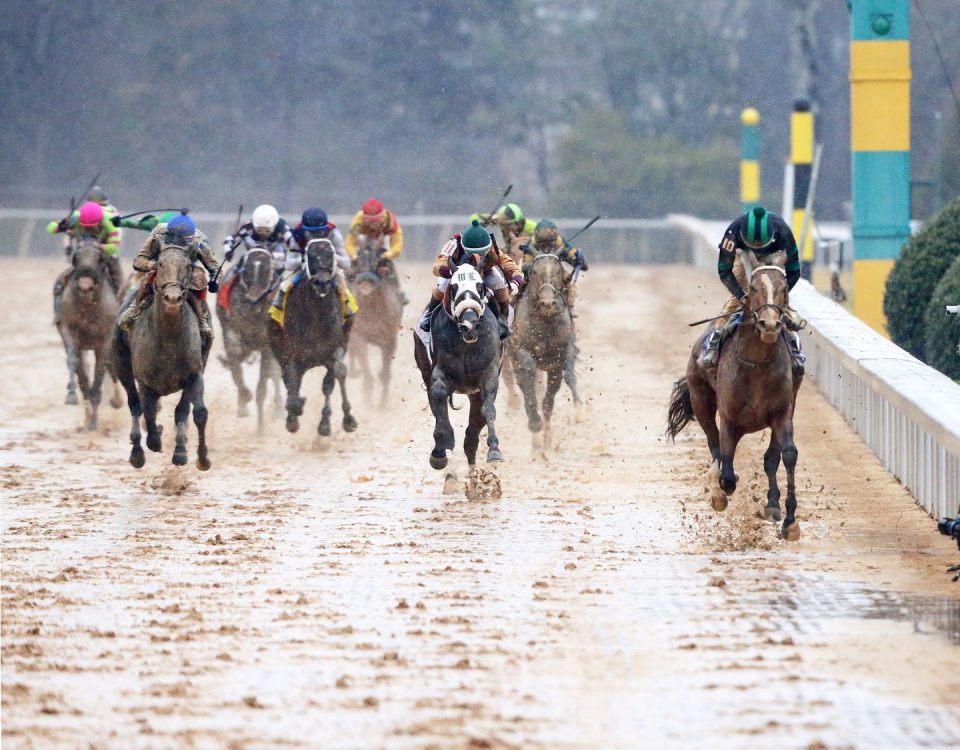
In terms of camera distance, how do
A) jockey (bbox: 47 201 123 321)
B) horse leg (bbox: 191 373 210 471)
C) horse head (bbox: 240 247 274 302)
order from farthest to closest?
horse head (bbox: 240 247 274 302), jockey (bbox: 47 201 123 321), horse leg (bbox: 191 373 210 471)

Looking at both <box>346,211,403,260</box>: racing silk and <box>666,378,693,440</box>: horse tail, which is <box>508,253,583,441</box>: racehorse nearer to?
<box>666,378,693,440</box>: horse tail

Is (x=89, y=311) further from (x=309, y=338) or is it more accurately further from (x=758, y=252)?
(x=758, y=252)

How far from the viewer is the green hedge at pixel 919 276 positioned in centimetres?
1453

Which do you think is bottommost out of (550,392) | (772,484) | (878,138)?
(772,484)

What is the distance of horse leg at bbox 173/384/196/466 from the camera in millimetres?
11898

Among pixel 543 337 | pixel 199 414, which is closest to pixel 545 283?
pixel 543 337

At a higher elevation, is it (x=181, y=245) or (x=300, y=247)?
(x=181, y=245)

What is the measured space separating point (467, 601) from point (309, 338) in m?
6.51

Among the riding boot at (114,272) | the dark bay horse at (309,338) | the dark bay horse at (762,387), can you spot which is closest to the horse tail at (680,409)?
the dark bay horse at (762,387)

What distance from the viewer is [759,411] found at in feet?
32.8

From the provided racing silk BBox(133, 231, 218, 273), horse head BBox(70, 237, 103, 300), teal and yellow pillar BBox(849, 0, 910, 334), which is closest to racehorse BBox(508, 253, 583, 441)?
racing silk BBox(133, 231, 218, 273)

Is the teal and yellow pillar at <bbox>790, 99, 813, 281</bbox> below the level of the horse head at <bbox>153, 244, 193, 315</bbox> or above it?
above

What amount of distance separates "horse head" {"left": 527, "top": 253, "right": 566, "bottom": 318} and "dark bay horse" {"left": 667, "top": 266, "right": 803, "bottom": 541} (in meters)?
3.62

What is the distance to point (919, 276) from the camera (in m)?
14.6
